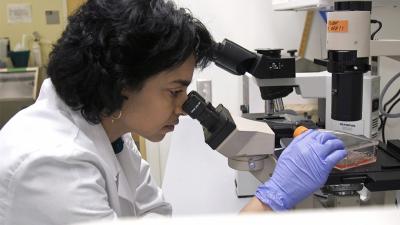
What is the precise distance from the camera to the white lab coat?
0.82 m

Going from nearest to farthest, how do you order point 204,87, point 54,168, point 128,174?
1. point 54,168
2. point 128,174
3. point 204,87

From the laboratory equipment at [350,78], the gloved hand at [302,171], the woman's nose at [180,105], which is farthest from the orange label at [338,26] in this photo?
the woman's nose at [180,105]

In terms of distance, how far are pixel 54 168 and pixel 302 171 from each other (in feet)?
1.79

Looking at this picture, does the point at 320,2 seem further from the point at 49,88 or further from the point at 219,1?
the point at 219,1

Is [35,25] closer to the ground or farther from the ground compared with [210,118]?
farther from the ground

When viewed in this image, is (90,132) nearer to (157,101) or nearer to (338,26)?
(157,101)

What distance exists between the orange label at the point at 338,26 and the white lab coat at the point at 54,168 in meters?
0.59

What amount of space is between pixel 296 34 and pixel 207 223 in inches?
93.9

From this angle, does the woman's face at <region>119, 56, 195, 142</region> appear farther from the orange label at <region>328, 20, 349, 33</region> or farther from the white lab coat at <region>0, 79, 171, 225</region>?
the orange label at <region>328, 20, 349, 33</region>

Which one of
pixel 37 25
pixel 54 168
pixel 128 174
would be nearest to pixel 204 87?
pixel 128 174

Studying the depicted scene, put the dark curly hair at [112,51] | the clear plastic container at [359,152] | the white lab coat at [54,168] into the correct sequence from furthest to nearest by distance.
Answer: the clear plastic container at [359,152] < the dark curly hair at [112,51] < the white lab coat at [54,168]

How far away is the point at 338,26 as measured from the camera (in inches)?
37.7

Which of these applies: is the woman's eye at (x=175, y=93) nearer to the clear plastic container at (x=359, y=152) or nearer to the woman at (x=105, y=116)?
the woman at (x=105, y=116)

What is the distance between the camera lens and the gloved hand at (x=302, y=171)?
97 centimetres
